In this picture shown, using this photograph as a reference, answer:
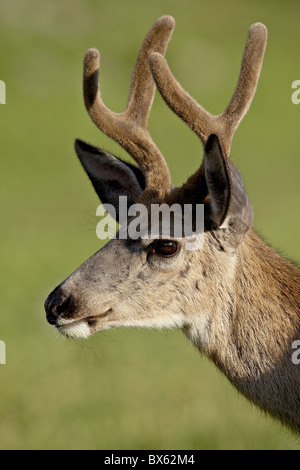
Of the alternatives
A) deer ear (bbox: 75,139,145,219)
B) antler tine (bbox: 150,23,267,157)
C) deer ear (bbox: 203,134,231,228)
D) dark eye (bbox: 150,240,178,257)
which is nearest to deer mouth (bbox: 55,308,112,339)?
dark eye (bbox: 150,240,178,257)

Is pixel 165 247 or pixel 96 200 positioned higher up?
pixel 96 200

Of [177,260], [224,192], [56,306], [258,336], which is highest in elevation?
[224,192]

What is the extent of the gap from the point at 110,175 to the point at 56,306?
3.81 feet

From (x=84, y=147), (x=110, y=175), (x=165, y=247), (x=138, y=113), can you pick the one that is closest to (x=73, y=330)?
(x=165, y=247)

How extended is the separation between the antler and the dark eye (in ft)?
1.39

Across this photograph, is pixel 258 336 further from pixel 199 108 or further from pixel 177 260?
pixel 199 108

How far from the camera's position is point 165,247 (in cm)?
466

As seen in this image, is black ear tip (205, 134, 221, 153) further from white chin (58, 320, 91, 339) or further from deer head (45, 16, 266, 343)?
white chin (58, 320, 91, 339)

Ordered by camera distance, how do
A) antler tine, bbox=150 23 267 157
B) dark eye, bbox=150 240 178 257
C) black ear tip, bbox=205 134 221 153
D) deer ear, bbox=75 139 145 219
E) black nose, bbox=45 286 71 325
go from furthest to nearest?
1. deer ear, bbox=75 139 145 219
2. antler tine, bbox=150 23 267 157
3. dark eye, bbox=150 240 178 257
4. black nose, bbox=45 286 71 325
5. black ear tip, bbox=205 134 221 153

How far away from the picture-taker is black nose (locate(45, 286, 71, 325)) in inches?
176

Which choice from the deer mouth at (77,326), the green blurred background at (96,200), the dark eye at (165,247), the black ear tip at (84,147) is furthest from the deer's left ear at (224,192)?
the green blurred background at (96,200)

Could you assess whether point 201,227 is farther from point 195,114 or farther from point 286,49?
point 286,49
